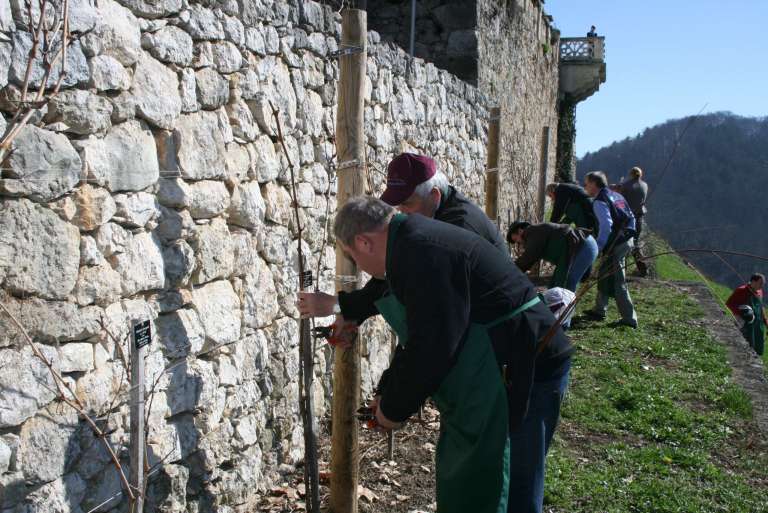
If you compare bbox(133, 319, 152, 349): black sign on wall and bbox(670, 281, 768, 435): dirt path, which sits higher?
bbox(133, 319, 152, 349): black sign on wall

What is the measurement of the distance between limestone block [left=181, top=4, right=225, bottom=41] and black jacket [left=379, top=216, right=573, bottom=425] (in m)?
1.43

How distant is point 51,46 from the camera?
220cm

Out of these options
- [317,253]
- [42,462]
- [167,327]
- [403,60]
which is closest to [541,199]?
[403,60]

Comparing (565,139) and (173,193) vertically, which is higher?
(565,139)

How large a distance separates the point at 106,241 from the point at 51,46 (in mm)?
676

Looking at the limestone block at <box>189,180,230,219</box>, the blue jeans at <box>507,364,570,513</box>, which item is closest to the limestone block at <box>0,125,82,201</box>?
the limestone block at <box>189,180,230,219</box>

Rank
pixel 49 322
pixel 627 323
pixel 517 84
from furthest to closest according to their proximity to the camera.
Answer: pixel 517 84
pixel 627 323
pixel 49 322

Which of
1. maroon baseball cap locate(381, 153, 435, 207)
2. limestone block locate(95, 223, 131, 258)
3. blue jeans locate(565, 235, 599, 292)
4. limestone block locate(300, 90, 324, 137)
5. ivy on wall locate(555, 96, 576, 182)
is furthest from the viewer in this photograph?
ivy on wall locate(555, 96, 576, 182)

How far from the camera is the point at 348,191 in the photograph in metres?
3.30

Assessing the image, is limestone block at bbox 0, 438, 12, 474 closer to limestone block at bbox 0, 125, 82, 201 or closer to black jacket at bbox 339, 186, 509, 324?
limestone block at bbox 0, 125, 82, 201

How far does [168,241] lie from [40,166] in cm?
75

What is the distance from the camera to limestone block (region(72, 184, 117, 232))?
7.80 feet

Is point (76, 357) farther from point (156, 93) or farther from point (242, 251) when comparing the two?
point (242, 251)

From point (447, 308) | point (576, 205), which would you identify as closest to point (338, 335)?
point (447, 308)
